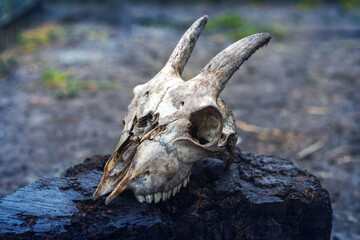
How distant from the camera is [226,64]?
2.54 meters

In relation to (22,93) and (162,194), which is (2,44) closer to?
(22,93)

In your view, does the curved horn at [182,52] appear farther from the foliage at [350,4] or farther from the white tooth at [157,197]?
the foliage at [350,4]

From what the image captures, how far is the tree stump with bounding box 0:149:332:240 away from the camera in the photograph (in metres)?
2.11

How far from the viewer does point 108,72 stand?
8016 millimetres

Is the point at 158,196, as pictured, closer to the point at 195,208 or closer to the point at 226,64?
the point at 195,208

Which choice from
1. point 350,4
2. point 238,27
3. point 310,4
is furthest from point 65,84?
point 350,4

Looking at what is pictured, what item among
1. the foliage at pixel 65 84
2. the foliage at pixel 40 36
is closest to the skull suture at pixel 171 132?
the foliage at pixel 65 84

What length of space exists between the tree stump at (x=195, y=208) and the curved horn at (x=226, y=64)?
1.85 ft

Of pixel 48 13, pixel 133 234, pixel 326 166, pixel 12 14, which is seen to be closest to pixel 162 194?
pixel 133 234

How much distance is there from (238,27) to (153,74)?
414cm

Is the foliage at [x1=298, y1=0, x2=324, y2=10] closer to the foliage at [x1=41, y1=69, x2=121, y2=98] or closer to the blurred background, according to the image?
the blurred background

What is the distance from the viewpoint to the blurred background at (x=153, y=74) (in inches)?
203

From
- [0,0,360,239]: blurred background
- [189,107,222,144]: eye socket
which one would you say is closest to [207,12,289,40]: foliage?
[0,0,360,239]: blurred background

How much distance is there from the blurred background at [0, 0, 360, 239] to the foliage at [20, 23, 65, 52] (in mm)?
28
